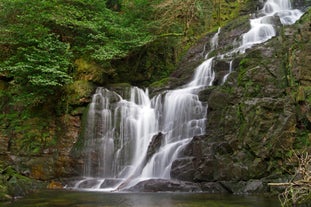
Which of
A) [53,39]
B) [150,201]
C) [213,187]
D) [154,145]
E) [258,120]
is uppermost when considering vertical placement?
[53,39]

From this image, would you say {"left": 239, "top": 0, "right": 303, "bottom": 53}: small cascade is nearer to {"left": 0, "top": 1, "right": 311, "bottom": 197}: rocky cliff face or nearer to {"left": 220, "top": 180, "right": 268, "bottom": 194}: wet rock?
{"left": 0, "top": 1, "right": 311, "bottom": 197}: rocky cliff face

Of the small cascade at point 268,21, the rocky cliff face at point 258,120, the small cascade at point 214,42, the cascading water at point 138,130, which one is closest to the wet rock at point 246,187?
the rocky cliff face at point 258,120

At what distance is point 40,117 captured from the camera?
15.5m

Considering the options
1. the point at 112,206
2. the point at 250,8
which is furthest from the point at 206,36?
the point at 112,206

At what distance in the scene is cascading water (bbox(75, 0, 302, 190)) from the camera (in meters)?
13.1

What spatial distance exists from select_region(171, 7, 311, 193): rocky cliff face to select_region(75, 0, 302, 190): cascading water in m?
0.97

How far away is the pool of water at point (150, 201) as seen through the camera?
816 cm

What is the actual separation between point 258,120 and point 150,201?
16.1ft

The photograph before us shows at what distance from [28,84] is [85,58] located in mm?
3426

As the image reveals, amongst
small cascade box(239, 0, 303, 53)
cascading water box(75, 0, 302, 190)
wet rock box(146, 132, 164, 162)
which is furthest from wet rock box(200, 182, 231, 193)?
small cascade box(239, 0, 303, 53)

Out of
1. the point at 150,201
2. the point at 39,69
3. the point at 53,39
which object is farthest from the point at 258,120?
the point at 53,39

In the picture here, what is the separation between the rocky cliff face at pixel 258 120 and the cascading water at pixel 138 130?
971mm

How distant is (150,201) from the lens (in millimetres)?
8789

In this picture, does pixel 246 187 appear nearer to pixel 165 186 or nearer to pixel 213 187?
pixel 213 187
